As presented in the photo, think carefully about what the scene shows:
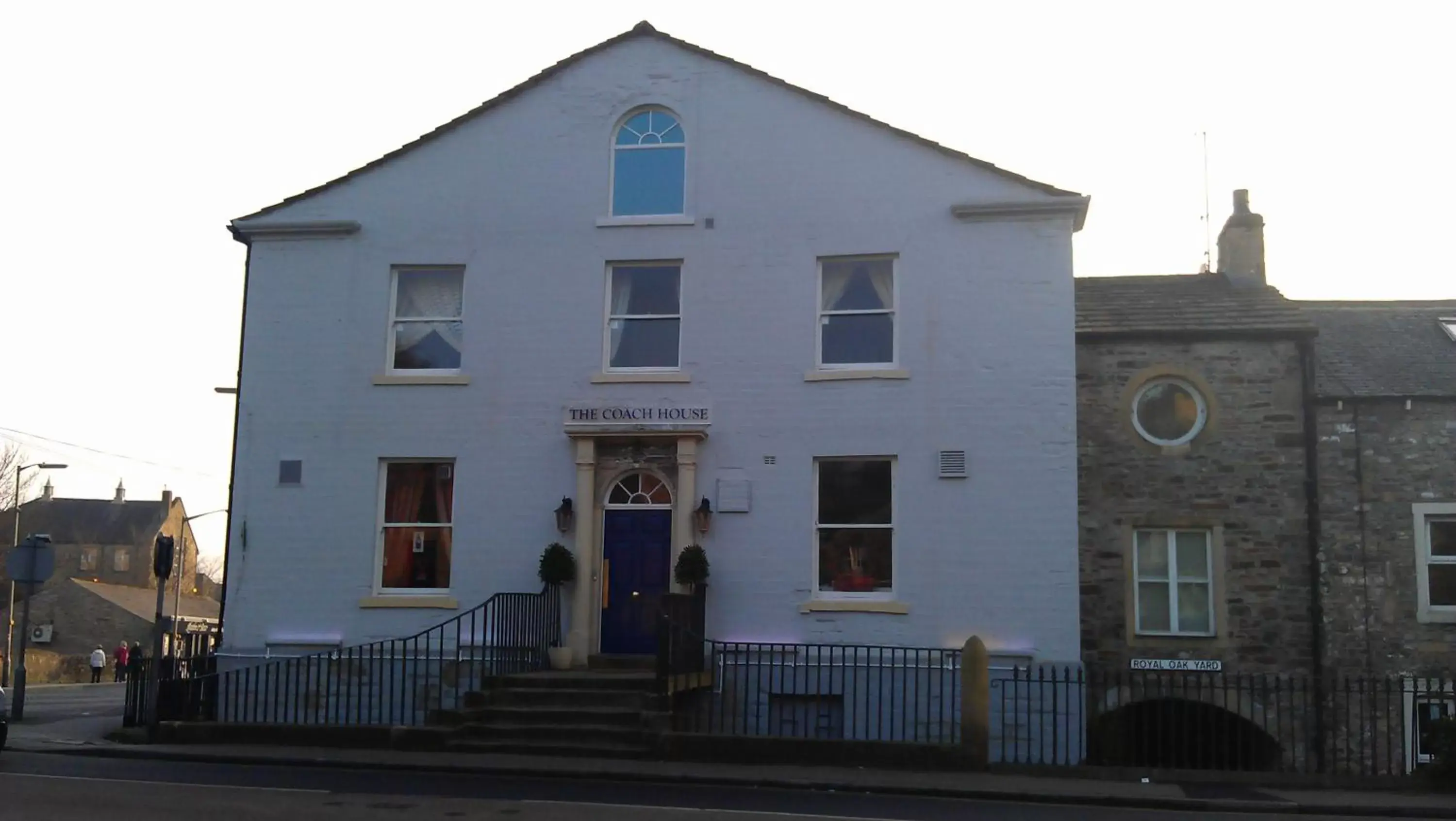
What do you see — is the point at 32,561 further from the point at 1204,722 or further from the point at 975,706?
the point at 1204,722

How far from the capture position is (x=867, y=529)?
18.4 metres

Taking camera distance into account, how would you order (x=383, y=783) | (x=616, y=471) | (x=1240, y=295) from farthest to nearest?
(x=1240, y=295) → (x=616, y=471) → (x=383, y=783)

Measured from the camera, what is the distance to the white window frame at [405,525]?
62.6ft

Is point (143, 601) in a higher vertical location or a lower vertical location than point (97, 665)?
higher

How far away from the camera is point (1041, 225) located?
18578 millimetres

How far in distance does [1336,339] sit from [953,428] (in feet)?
24.5

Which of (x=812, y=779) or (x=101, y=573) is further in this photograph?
(x=101, y=573)

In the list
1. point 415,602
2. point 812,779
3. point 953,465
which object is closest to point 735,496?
point 953,465

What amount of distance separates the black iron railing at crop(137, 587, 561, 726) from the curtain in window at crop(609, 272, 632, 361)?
11.3ft

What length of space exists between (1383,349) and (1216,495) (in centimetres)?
422

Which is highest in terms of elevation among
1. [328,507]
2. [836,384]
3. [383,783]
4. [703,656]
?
[836,384]

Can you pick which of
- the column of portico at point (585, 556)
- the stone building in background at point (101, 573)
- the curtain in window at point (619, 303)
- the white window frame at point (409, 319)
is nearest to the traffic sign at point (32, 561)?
the white window frame at point (409, 319)

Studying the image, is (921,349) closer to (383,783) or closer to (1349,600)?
(1349,600)

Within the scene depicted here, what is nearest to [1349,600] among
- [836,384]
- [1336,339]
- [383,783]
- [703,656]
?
[1336,339]
